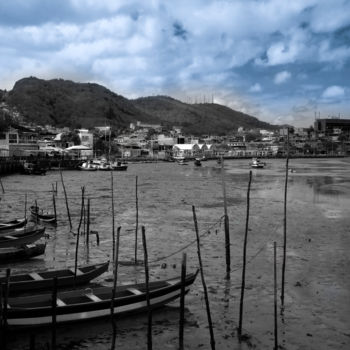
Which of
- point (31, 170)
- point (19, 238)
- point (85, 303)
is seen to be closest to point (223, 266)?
point (85, 303)

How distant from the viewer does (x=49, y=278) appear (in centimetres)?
1439

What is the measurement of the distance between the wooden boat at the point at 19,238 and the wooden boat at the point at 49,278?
5.76m

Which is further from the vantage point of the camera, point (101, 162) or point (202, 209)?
point (101, 162)

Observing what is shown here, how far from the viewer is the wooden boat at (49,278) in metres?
13.8

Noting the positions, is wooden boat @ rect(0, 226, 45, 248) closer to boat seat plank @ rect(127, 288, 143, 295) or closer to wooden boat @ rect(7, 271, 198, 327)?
wooden boat @ rect(7, 271, 198, 327)

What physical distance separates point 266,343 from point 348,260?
403 inches

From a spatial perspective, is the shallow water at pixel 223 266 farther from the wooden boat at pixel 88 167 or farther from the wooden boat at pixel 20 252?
the wooden boat at pixel 88 167

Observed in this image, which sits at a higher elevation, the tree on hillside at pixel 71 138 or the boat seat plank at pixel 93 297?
the tree on hillside at pixel 71 138

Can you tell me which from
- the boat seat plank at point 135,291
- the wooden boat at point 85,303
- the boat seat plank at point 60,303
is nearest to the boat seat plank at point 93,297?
the wooden boat at point 85,303

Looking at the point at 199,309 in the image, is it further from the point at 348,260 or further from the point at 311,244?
the point at 311,244

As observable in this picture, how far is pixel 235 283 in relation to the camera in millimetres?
17109

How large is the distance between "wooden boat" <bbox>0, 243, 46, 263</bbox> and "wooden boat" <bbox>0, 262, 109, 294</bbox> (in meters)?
4.59

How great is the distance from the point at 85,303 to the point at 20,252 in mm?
7926

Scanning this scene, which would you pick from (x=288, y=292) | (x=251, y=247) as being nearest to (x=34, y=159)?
(x=251, y=247)
